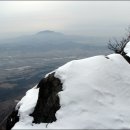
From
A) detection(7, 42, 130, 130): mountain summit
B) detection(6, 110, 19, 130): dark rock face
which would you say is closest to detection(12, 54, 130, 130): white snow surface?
detection(7, 42, 130, 130): mountain summit

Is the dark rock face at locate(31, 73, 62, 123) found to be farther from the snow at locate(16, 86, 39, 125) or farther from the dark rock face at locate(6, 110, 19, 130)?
the dark rock face at locate(6, 110, 19, 130)

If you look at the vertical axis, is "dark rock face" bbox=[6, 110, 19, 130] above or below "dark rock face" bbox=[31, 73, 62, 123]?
below

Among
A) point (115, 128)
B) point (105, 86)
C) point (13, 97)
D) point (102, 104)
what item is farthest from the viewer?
point (13, 97)

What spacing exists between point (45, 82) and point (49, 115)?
2823mm

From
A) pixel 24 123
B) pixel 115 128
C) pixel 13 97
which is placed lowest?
pixel 13 97

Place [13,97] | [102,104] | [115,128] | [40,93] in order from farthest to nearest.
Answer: [13,97] < [40,93] < [102,104] < [115,128]

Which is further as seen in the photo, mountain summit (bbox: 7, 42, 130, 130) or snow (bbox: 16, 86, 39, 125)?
snow (bbox: 16, 86, 39, 125)

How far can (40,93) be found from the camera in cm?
1600

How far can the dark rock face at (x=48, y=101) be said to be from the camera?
46.3 ft

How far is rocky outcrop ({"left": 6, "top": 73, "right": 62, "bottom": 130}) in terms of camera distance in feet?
46.4

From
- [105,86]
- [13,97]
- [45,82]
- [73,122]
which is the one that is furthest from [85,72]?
[13,97]

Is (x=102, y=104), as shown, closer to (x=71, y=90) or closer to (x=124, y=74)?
(x=71, y=90)

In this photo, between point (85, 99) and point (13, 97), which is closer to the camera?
point (85, 99)

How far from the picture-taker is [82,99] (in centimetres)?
1393
